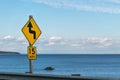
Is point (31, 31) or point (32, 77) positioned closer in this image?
point (32, 77)

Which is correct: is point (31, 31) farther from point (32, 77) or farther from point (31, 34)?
point (32, 77)

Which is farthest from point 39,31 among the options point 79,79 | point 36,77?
point 79,79

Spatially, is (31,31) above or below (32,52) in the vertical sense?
above

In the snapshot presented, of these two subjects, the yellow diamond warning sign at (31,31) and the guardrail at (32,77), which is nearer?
the guardrail at (32,77)

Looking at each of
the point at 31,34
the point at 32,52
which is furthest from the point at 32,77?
the point at 31,34

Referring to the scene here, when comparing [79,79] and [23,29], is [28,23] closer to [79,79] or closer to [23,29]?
[23,29]

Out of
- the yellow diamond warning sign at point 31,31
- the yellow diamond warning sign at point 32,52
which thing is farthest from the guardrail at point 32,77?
the yellow diamond warning sign at point 31,31

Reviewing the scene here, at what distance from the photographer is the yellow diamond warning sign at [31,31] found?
15012mm

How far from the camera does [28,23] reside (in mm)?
15125

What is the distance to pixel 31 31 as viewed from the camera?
15086 millimetres

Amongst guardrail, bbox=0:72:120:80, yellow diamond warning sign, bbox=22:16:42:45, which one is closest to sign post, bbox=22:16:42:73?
yellow diamond warning sign, bbox=22:16:42:45

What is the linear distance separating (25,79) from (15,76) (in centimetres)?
57

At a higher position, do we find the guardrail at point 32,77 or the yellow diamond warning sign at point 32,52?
the yellow diamond warning sign at point 32,52

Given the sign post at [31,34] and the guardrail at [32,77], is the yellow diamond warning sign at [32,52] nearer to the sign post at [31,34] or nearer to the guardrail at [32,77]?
the sign post at [31,34]
